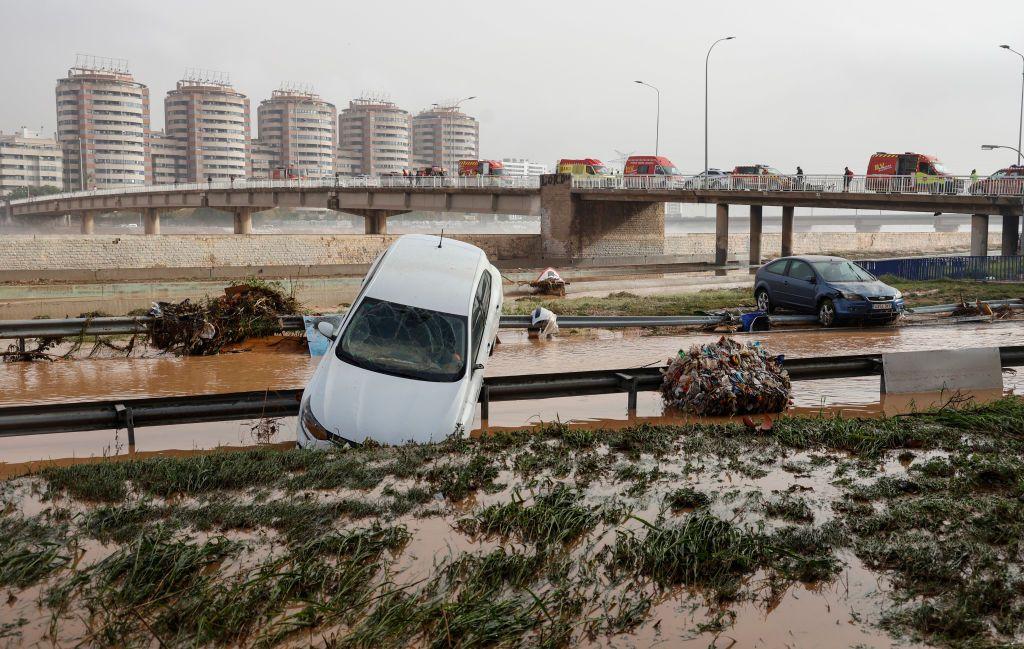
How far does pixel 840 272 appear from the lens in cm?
1964

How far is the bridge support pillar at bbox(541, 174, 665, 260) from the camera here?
59719 millimetres

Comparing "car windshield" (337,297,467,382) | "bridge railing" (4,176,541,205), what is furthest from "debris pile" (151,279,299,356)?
"bridge railing" (4,176,541,205)

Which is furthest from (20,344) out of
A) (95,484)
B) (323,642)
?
(323,642)

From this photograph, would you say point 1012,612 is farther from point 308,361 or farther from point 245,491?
point 308,361

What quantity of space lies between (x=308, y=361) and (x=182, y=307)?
268 centimetres

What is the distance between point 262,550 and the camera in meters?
4.99

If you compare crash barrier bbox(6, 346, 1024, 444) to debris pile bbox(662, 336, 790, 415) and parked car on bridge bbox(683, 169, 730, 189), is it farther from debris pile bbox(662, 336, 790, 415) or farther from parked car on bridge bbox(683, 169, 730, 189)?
parked car on bridge bbox(683, 169, 730, 189)

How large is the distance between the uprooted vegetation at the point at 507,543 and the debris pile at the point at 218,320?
29.6ft

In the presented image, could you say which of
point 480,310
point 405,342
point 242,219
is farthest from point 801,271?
point 242,219

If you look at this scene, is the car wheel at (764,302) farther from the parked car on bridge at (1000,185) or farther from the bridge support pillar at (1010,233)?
the bridge support pillar at (1010,233)

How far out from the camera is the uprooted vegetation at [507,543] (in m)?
4.22

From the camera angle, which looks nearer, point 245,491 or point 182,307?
point 245,491

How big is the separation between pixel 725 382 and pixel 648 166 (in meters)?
57.3

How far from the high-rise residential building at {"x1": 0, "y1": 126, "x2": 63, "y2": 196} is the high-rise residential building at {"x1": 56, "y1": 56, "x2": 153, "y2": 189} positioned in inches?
101
